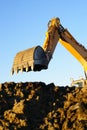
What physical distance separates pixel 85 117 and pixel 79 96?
147 cm

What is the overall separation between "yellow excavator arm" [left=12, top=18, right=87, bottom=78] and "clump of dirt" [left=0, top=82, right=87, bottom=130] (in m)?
0.86

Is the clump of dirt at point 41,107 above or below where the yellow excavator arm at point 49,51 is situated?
below

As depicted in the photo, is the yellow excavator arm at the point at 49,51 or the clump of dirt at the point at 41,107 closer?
the clump of dirt at the point at 41,107

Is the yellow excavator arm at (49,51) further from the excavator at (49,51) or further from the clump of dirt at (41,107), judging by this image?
the clump of dirt at (41,107)

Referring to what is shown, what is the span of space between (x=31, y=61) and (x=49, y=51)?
4.59 ft

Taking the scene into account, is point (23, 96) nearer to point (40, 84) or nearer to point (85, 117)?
point (40, 84)

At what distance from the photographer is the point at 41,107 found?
50.9 ft

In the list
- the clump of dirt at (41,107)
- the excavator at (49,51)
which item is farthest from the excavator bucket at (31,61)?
the clump of dirt at (41,107)

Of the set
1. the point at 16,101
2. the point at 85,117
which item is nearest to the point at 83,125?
the point at 85,117

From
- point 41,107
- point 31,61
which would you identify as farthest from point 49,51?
point 41,107

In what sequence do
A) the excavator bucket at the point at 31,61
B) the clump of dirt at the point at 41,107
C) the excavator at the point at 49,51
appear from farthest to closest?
1. the excavator at the point at 49,51
2. the excavator bucket at the point at 31,61
3. the clump of dirt at the point at 41,107

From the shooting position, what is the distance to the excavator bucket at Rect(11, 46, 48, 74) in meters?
16.1

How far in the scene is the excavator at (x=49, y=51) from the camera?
16.2 m

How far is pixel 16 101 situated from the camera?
1566 centimetres
